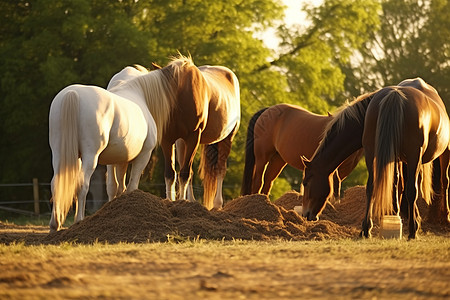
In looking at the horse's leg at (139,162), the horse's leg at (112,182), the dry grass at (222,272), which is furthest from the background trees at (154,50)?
the dry grass at (222,272)

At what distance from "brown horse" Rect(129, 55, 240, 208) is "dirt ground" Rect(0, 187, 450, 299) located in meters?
1.72

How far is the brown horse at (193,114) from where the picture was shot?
10.3 meters

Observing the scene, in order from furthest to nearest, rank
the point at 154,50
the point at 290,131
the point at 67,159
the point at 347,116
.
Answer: the point at 154,50, the point at 290,131, the point at 347,116, the point at 67,159

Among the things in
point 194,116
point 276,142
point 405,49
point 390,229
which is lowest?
point 390,229

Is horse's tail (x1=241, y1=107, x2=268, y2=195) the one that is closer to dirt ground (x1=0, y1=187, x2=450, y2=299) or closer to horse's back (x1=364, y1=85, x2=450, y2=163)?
dirt ground (x1=0, y1=187, x2=450, y2=299)

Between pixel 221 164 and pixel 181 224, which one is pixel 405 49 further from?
pixel 181 224

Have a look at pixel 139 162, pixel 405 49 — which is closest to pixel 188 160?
pixel 139 162

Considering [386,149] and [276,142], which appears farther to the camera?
[276,142]

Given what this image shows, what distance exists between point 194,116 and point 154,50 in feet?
31.9

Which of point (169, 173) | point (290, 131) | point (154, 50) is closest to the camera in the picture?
point (169, 173)

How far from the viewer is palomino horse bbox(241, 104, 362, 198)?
41.7 ft

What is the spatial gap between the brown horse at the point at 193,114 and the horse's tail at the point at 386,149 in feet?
10.4

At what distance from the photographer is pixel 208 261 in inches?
221

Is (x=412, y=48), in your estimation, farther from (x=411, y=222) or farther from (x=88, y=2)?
(x=411, y=222)
